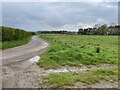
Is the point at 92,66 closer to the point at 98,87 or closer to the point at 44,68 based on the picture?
the point at 44,68

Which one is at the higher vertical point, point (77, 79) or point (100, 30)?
point (100, 30)

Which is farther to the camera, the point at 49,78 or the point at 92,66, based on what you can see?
the point at 92,66

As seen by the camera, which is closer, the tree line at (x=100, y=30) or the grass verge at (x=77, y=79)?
the grass verge at (x=77, y=79)

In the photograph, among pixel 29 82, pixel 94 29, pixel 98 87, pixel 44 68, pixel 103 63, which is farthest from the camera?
pixel 94 29

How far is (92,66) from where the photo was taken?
15.0 m

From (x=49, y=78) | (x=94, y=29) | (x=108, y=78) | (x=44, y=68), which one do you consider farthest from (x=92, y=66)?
(x=94, y=29)

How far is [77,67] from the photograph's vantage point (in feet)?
47.1

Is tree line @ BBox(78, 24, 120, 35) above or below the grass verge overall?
above

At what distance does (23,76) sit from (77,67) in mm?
3735

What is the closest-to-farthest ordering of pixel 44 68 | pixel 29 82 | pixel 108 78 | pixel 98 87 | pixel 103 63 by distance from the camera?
pixel 98 87
pixel 29 82
pixel 108 78
pixel 44 68
pixel 103 63

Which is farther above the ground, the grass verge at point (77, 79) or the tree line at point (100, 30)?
the tree line at point (100, 30)

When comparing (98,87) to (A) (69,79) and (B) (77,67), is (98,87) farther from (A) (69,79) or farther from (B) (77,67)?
(B) (77,67)

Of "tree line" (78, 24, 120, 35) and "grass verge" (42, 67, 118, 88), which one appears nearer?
"grass verge" (42, 67, 118, 88)

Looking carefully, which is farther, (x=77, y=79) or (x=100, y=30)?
(x=100, y=30)
